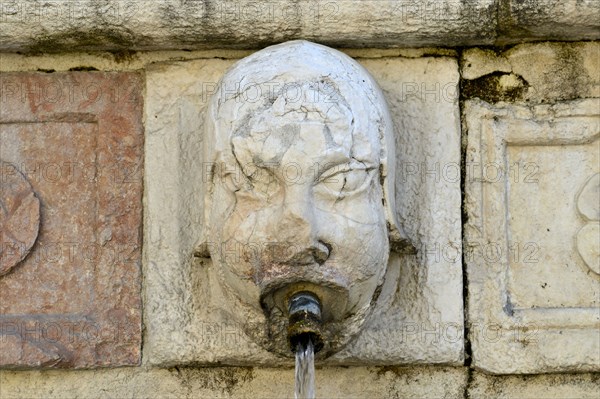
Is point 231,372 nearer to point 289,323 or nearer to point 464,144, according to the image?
point 289,323

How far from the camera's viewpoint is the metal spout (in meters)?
2.41

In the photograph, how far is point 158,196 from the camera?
2756mm

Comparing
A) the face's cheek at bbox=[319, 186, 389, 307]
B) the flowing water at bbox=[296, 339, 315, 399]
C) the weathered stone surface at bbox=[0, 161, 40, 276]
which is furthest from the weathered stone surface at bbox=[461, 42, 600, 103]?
the weathered stone surface at bbox=[0, 161, 40, 276]

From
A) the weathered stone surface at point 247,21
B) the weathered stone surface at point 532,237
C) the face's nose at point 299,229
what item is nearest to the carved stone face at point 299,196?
the face's nose at point 299,229

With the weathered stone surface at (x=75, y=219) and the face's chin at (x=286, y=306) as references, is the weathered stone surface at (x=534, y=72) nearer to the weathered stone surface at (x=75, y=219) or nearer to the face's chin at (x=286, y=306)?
the face's chin at (x=286, y=306)

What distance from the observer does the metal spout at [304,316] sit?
2.41m

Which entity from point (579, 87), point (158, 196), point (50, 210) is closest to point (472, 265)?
point (579, 87)

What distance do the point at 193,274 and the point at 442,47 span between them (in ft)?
2.43

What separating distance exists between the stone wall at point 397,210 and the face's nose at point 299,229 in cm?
37

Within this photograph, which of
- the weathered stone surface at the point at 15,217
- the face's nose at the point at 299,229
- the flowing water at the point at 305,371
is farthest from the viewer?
the weathered stone surface at the point at 15,217

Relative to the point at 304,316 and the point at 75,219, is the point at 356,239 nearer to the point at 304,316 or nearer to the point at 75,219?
the point at 304,316

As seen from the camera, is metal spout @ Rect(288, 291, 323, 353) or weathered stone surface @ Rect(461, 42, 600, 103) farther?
weathered stone surface @ Rect(461, 42, 600, 103)

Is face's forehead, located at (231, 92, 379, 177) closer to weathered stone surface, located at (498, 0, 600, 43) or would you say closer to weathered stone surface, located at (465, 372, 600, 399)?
weathered stone surface, located at (498, 0, 600, 43)

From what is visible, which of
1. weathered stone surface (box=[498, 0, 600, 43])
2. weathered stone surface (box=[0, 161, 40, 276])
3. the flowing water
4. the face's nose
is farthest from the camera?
weathered stone surface (box=[0, 161, 40, 276])
